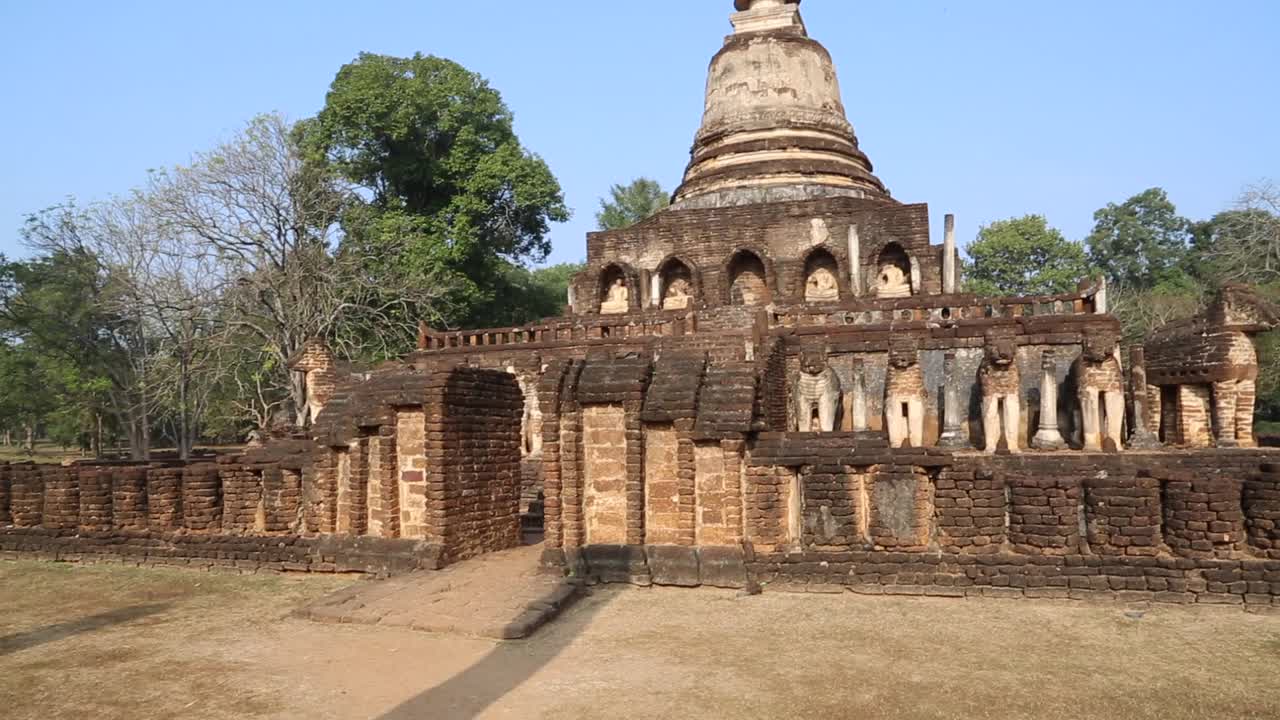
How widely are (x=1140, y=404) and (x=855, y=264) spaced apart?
8.17m

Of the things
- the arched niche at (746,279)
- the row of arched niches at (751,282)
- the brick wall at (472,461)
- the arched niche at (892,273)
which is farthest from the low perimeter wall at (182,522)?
the arched niche at (892,273)

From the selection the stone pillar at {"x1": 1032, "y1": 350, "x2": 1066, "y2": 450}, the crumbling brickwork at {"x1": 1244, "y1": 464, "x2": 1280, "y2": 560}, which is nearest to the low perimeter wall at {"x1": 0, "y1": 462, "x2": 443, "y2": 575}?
the crumbling brickwork at {"x1": 1244, "y1": 464, "x2": 1280, "y2": 560}

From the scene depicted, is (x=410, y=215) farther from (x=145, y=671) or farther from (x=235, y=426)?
(x=145, y=671)

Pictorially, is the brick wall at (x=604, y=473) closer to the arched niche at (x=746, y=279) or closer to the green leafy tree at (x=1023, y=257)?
the arched niche at (x=746, y=279)

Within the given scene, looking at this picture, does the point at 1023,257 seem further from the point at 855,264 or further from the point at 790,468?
the point at 790,468

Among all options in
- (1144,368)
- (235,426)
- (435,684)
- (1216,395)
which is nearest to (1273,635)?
(435,684)

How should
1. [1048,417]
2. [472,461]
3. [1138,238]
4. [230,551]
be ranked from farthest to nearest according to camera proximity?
[1138,238]
[1048,417]
[230,551]
[472,461]

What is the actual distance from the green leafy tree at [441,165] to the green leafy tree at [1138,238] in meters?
39.4

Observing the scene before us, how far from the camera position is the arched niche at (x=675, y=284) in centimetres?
2091

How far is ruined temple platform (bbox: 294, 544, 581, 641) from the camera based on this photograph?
21.1ft

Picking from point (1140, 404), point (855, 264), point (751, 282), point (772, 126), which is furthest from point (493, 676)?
point (772, 126)

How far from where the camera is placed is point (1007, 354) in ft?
40.2

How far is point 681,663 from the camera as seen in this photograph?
5.52 m

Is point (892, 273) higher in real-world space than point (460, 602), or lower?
higher
